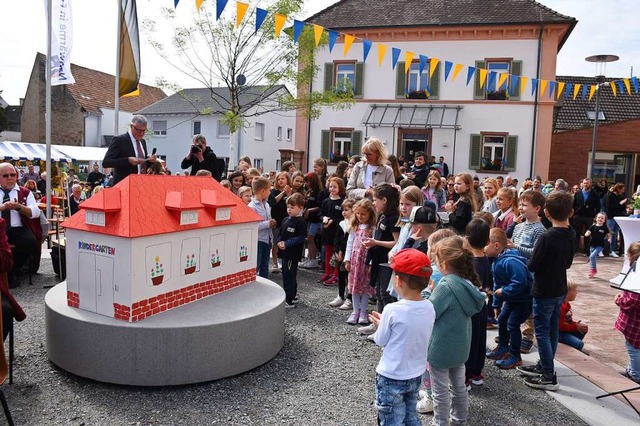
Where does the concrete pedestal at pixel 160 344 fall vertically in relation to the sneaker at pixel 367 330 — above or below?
above

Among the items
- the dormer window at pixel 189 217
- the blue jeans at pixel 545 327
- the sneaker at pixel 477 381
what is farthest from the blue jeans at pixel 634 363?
the dormer window at pixel 189 217

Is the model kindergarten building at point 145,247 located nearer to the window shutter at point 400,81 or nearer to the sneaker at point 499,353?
the sneaker at point 499,353

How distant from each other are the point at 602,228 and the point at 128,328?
442 inches

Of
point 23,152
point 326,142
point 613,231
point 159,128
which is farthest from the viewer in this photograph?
point 159,128

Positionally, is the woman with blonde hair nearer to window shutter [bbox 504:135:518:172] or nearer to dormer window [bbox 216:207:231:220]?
dormer window [bbox 216:207:231:220]

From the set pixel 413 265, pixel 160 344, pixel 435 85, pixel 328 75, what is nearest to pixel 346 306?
pixel 160 344

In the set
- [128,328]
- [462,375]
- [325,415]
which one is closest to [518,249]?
[462,375]

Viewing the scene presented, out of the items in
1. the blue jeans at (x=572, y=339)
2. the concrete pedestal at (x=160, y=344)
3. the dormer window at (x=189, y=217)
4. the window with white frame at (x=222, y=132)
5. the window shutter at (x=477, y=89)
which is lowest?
the blue jeans at (x=572, y=339)

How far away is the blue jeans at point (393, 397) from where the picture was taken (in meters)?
2.95

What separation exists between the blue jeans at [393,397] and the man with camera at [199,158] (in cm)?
532

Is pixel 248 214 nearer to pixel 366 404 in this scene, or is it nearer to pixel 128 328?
pixel 128 328

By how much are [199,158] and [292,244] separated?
238 centimetres

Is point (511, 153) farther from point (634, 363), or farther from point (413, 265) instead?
point (413, 265)

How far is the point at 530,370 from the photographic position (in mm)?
4582
